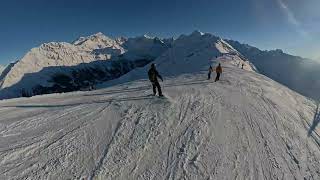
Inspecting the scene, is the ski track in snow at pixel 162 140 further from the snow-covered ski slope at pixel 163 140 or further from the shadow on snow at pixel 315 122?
the shadow on snow at pixel 315 122

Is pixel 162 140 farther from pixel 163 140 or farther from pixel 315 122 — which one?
pixel 315 122

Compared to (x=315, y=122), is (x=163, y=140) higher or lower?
higher

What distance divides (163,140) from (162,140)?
0.13 feet

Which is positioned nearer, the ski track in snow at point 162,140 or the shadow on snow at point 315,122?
the ski track in snow at point 162,140

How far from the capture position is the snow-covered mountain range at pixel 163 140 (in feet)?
38.5

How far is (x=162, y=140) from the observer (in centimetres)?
1384

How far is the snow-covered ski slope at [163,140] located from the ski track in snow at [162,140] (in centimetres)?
3

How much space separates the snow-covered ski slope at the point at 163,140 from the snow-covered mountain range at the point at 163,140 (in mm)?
33

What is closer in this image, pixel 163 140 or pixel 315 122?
pixel 163 140

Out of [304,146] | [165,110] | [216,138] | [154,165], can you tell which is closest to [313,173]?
[304,146]

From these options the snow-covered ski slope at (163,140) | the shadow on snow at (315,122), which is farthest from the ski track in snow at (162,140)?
the shadow on snow at (315,122)

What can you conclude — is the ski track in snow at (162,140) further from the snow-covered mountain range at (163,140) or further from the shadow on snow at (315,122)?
the shadow on snow at (315,122)

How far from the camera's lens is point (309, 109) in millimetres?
21734

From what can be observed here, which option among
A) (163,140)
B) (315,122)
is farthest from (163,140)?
(315,122)
